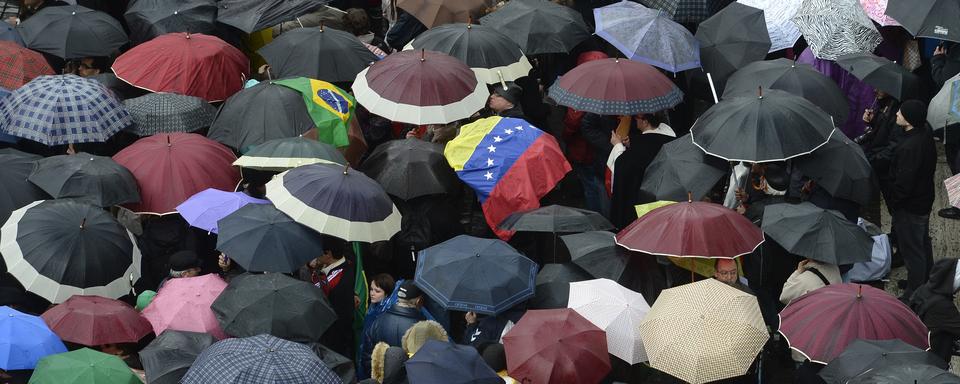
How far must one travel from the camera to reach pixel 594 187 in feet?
47.9

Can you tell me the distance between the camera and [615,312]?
35.6ft

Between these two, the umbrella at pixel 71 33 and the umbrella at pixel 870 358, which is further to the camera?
the umbrella at pixel 71 33

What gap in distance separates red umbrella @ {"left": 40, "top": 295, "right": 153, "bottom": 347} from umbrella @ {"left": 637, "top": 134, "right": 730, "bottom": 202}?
4.42 meters

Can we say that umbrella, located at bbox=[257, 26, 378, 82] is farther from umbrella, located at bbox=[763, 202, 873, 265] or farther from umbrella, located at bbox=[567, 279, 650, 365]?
umbrella, located at bbox=[763, 202, 873, 265]

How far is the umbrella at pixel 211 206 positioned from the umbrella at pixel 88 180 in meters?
0.48

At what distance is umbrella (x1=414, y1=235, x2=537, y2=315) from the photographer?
35.6ft

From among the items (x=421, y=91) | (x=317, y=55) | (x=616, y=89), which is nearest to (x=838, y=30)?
(x=616, y=89)

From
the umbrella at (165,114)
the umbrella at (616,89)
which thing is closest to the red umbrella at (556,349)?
the umbrella at (616,89)

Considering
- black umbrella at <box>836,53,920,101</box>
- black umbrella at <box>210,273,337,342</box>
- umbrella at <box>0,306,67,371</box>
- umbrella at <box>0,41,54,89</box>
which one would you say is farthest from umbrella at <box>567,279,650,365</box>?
umbrella at <box>0,41,54,89</box>

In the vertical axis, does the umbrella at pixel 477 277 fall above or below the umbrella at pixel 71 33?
above

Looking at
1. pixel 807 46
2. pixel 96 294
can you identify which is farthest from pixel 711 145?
pixel 96 294

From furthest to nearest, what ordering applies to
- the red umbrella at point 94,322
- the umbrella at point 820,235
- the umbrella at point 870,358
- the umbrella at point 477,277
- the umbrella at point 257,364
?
the umbrella at point 820,235 < the umbrella at point 477,277 < the red umbrella at point 94,322 < the umbrella at point 870,358 < the umbrella at point 257,364

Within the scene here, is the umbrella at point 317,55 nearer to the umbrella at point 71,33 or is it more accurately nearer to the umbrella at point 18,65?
the umbrella at point 71,33

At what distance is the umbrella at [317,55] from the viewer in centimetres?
1452
